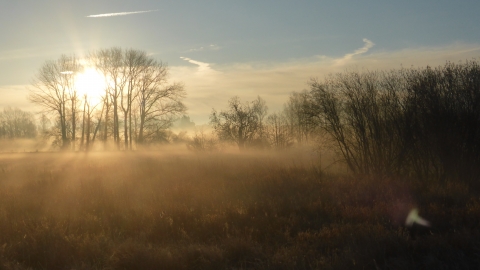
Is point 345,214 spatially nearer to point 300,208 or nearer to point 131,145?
point 300,208

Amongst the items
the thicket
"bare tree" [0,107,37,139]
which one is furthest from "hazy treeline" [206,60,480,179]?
"bare tree" [0,107,37,139]

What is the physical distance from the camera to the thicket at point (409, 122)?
17.2 meters

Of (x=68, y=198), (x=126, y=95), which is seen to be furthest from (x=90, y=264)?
(x=126, y=95)

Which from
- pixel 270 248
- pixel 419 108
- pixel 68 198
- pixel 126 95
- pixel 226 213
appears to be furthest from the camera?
pixel 126 95

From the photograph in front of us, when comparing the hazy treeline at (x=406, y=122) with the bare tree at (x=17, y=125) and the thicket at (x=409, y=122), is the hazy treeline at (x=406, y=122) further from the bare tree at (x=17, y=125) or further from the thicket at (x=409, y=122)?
the bare tree at (x=17, y=125)

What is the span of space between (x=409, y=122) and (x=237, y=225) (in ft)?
42.4

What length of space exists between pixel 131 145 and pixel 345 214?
39183 millimetres

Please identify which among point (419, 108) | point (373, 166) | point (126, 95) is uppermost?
point (126, 95)

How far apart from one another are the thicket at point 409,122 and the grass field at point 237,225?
3.99 meters

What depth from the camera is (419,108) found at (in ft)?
60.5

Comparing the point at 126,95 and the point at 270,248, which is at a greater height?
the point at 126,95

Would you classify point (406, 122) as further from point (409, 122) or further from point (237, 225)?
point (237, 225)

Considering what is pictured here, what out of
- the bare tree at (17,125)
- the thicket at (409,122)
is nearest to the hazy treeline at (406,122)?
the thicket at (409,122)

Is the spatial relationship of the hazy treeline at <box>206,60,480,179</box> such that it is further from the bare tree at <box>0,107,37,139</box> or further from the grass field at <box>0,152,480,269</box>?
the bare tree at <box>0,107,37,139</box>
